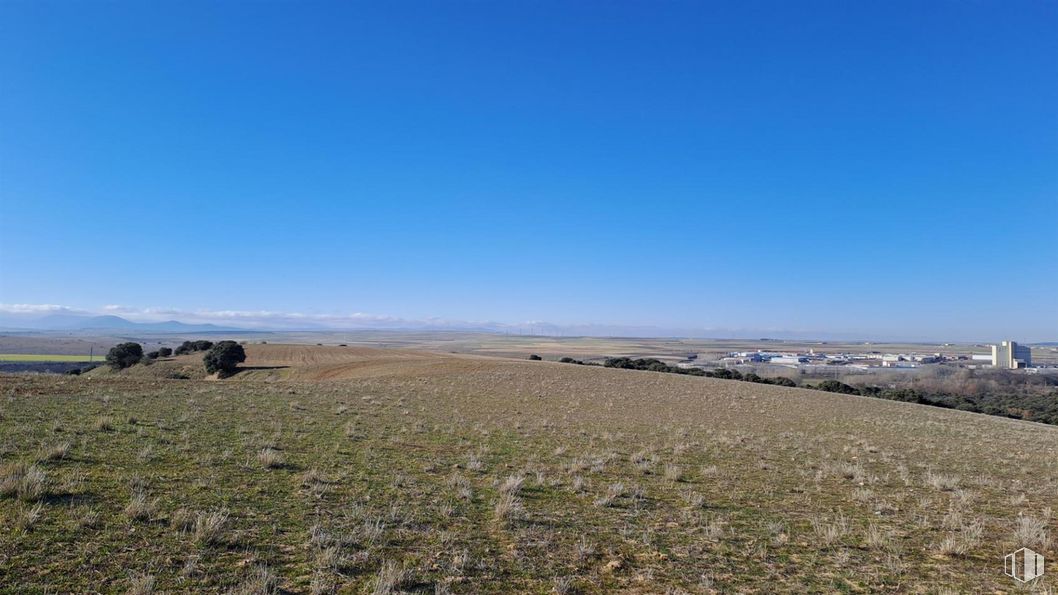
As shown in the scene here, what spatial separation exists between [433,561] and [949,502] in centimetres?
933

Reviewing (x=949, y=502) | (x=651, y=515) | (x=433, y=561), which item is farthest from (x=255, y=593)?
(x=949, y=502)

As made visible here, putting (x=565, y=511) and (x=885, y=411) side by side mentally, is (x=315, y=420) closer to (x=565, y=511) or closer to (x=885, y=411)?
(x=565, y=511)

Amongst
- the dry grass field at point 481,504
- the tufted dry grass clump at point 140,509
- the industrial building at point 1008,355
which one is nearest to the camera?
the dry grass field at point 481,504

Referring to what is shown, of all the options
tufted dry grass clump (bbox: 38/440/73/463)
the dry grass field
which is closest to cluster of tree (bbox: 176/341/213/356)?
the dry grass field

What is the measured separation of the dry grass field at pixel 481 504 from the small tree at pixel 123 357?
136ft

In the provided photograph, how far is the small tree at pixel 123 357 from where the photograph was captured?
172 ft

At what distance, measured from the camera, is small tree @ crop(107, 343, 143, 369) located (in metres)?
52.5

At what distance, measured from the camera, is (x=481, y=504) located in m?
8.19

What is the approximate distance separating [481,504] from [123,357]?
6012 cm

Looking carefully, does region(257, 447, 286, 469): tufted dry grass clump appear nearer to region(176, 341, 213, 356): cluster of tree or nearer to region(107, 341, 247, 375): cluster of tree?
region(107, 341, 247, 375): cluster of tree

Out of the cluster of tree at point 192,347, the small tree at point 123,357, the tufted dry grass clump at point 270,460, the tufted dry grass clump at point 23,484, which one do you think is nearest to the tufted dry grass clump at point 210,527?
the tufted dry grass clump at point 23,484

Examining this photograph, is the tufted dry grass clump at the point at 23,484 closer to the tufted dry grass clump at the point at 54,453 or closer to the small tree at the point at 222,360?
the tufted dry grass clump at the point at 54,453

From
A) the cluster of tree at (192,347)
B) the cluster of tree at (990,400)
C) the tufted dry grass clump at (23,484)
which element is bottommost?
the cluster of tree at (990,400)

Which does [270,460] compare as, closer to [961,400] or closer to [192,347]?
[961,400]
